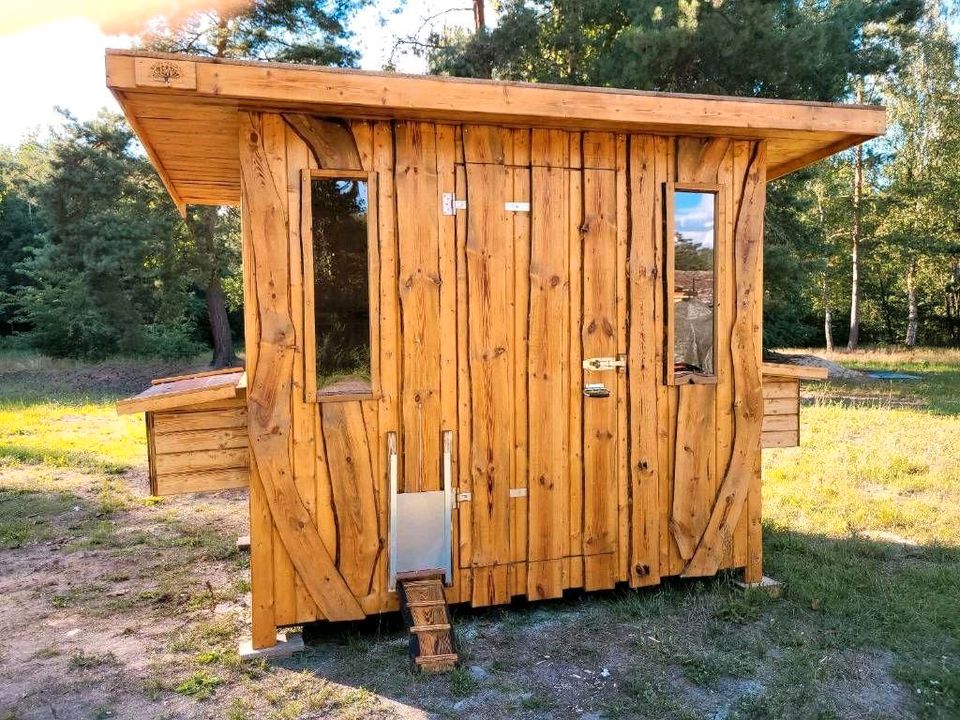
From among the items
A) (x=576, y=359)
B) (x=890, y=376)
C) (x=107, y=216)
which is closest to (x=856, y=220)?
(x=890, y=376)

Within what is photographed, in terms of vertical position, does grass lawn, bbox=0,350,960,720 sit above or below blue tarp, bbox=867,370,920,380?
below

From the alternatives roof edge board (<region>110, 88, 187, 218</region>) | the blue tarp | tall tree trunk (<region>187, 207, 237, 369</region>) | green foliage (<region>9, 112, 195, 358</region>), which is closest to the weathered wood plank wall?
roof edge board (<region>110, 88, 187, 218</region>)

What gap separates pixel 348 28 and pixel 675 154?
38.3 feet

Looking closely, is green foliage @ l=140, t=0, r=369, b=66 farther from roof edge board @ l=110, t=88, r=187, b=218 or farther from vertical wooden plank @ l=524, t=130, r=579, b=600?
vertical wooden plank @ l=524, t=130, r=579, b=600

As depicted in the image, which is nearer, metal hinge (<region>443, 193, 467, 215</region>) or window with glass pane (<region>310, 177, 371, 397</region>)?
window with glass pane (<region>310, 177, 371, 397</region>)

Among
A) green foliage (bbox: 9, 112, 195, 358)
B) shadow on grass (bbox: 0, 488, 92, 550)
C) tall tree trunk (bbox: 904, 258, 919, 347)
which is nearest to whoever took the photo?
shadow on grass (bbox: 0, 488, 92, 550)

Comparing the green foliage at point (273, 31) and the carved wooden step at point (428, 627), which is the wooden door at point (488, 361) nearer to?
the carved wooden step at point (428, 627)

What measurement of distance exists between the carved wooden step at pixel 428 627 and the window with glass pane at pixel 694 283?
179 cm

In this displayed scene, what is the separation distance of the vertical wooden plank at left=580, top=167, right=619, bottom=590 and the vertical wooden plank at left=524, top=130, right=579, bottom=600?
11 cm

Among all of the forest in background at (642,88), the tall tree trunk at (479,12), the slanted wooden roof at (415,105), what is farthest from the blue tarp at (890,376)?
the slanted wooden roof at (415,105)

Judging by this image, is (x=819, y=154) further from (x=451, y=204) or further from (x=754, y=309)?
(x=451, y=204)

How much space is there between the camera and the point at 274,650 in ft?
11.2

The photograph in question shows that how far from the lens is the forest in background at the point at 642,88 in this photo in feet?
37.1

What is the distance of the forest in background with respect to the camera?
11.3m
